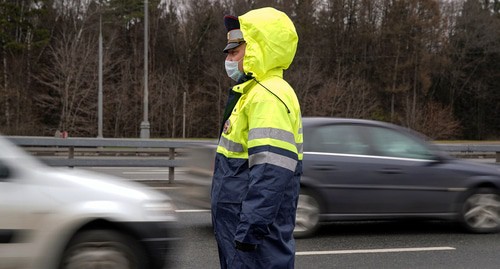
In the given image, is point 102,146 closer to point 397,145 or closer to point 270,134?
point 397,145

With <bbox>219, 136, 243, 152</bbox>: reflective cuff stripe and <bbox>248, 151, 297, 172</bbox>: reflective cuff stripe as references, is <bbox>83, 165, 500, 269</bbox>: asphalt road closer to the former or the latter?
<bbox>219, 136, 243, 152</bbox>: reflective cuff stripe

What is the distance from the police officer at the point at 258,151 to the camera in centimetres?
241

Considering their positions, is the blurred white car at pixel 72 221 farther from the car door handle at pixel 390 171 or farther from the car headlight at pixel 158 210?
the car door handle at pixel 390 171

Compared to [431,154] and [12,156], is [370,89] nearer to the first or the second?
[431,154]

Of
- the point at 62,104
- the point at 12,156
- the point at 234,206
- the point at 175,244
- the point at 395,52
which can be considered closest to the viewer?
the point at 234,206

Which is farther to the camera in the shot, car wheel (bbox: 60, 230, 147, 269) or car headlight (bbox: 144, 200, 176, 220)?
car headlight (bbox: 144, 200, 176, 220)

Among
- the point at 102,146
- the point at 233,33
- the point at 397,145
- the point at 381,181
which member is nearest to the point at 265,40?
the point at 233,33

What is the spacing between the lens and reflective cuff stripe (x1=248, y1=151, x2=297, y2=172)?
2410mm

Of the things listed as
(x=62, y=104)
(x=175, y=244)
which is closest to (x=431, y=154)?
(x=175, y=244)

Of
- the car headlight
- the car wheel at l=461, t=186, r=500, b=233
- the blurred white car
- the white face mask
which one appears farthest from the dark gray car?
the white face mask

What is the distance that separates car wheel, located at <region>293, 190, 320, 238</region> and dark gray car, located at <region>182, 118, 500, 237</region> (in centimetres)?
1

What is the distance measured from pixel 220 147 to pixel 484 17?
2252 inches

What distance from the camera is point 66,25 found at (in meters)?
41.7

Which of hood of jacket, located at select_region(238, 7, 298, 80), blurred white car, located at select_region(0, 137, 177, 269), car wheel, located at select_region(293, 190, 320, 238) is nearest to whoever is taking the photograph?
hood of jacket, located at select_region(238, 7, 298, 80)
